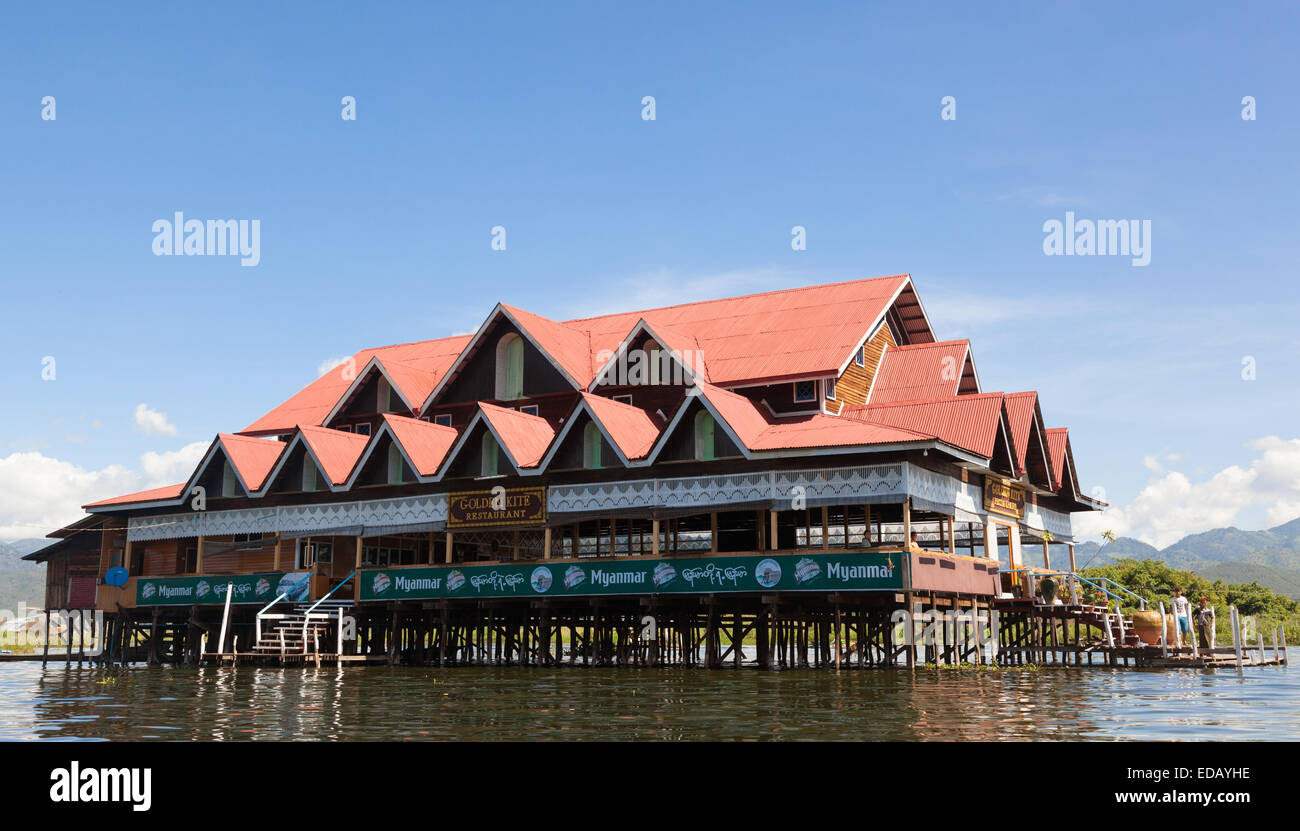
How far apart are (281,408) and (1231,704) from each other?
42.0 m

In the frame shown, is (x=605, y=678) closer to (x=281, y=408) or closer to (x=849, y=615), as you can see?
(x=849, y=615)

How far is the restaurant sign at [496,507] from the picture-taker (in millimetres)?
39281

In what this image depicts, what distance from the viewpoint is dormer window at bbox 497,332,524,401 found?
44.8 m

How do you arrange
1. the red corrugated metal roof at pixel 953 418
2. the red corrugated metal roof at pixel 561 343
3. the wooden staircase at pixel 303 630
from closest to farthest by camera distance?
the red corrugated metal roof at pixel 953 418, the wooden staircase at pixel 303 630, the red corrugated metal roof at pixel 561 343

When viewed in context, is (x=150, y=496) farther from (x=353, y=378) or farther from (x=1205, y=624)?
(x=1205, y=624)

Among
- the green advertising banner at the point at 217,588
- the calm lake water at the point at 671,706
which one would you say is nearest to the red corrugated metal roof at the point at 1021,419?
the calm lake water at the point at 671,706

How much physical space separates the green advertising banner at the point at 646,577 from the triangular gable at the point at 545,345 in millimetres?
7163

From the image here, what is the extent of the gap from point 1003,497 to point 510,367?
60.5 feet

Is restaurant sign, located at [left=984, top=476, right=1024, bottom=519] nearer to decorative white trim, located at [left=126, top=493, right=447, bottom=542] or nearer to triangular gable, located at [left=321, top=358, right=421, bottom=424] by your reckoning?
decorative white trim, located at [left=126, top=493, right=447, bottom=542]

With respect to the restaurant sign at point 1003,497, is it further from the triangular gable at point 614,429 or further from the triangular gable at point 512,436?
the triangular gable at point 512,436

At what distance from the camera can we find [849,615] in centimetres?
4000

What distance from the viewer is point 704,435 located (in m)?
36.8
